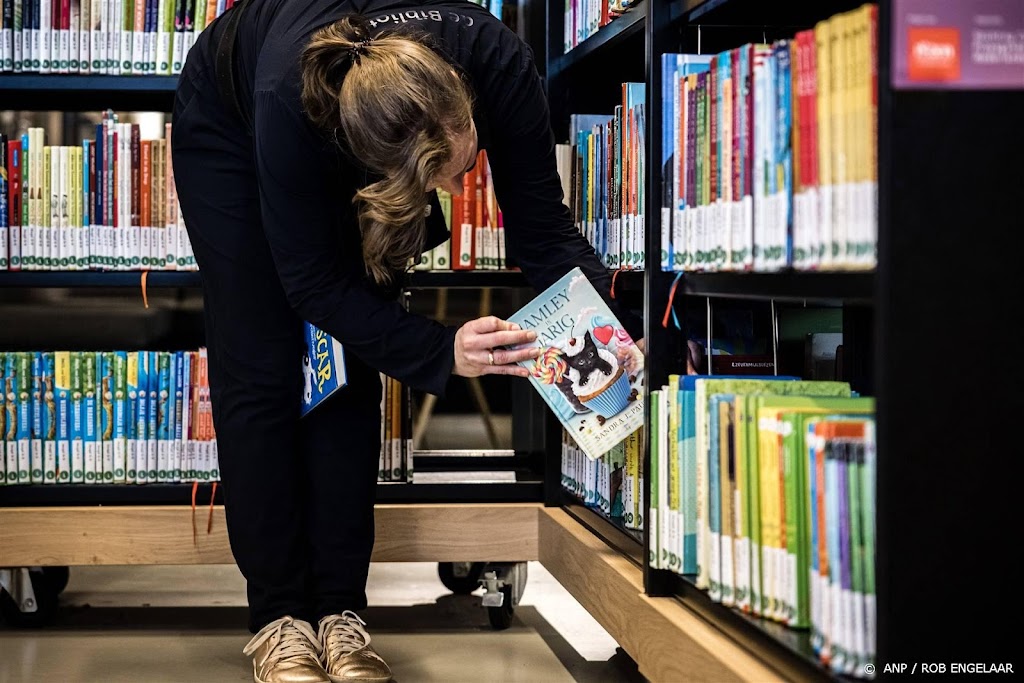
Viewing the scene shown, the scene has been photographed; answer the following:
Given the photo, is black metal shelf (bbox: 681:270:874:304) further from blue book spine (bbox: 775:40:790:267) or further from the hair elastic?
the hair elastic

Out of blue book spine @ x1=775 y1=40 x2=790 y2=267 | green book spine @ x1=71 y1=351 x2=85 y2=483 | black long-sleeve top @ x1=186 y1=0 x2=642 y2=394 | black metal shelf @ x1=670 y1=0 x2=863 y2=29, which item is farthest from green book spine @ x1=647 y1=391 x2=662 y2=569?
green book spine @ x1=71 y1=351 x2=85 y2=483

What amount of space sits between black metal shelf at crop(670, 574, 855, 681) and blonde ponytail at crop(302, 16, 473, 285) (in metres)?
0.63

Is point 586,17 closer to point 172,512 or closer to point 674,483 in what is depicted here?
point 674,483

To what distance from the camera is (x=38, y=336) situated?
287cm

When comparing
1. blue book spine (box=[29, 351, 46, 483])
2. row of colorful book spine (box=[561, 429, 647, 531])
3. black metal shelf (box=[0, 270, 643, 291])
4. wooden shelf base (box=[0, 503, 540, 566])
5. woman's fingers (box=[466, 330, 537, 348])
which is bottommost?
wooden shelf base (box=[0, 503, 540, 566])

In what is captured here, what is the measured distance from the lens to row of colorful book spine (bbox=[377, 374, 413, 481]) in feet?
8.27

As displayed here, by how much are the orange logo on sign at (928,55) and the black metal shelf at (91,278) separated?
1.70m

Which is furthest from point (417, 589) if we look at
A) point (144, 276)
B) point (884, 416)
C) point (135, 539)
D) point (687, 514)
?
point (884, 416)

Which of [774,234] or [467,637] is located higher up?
[774,234]

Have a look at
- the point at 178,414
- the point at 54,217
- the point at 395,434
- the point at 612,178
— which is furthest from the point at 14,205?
the point at 612,178

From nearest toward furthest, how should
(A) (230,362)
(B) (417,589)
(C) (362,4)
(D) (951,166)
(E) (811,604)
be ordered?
1. (D) (951,166)
2. (E) (811,604)
3. (C) (362,4)
4. (A) (230,362)
5. (B) (417,589)

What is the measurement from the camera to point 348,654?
1938 millimetres

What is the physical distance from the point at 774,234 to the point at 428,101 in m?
0.50

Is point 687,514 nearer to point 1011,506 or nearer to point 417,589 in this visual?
point 1011,506
